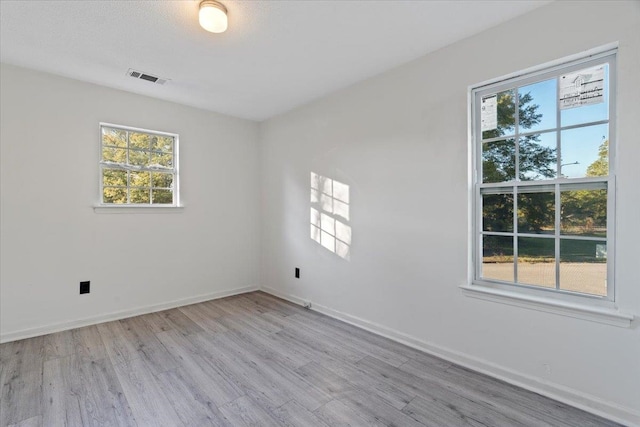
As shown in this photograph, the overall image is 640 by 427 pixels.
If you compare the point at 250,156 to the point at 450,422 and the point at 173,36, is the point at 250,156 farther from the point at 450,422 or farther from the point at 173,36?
the point at 450,422

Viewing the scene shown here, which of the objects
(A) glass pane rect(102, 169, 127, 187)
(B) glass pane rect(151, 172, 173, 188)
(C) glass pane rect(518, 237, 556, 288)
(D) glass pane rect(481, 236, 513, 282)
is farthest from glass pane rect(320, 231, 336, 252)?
(A) glass pane rect(102, 169, 127, 187)

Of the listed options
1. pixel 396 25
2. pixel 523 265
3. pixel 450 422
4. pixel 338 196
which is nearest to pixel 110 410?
pixel 450 422

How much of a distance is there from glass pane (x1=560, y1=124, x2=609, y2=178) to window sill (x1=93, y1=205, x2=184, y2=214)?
12.5ft

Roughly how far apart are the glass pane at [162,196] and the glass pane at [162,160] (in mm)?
320

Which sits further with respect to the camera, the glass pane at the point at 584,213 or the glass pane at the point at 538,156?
the glass pane at the point at 538,156

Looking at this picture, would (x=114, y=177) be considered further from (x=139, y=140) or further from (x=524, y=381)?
(x=524, y=381)

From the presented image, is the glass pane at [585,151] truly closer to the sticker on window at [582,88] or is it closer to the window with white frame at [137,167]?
the sticker on window at [582,88]

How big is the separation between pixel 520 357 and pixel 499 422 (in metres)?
0.53

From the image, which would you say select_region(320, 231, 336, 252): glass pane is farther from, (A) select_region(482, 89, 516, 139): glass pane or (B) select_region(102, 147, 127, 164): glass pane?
(B) select_region(102, 147, 127, 164): glass pane

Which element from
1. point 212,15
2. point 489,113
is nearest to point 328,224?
point 489,113

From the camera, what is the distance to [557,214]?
1.97 m

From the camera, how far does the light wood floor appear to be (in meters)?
1.76

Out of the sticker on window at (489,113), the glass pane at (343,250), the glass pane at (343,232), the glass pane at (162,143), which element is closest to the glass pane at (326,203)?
the glass pane at (343,232)

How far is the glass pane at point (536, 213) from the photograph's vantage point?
2.00m
